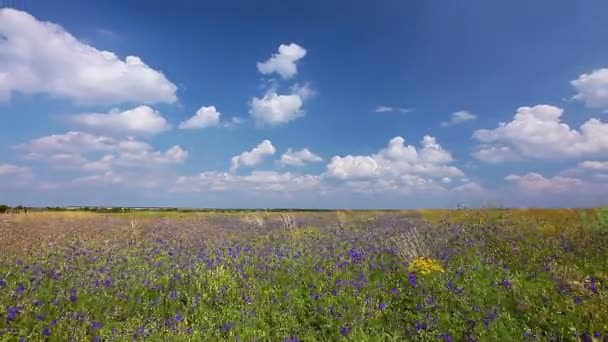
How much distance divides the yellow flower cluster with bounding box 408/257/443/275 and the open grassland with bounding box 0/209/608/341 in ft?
0.08

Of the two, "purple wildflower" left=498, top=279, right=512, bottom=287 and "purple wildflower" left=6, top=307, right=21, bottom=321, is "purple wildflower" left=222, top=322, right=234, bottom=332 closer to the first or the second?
"purple wildflower" left=6, top=307, right=21, bottom=321

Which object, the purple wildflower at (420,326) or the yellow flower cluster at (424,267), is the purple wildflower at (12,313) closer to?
the purple wildflower at (420,326)

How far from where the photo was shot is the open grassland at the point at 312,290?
429cm

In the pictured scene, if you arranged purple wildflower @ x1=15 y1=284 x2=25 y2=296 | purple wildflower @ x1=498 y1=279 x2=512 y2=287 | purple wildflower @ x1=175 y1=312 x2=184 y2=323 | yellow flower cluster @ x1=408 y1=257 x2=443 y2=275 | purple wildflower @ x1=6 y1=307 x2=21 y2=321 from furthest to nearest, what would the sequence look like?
yellow flower cluster @ x1=408 y1=257 x2=443 y2=275 < purple wildflower @ x1=498 y1=279 x2=512 y2=287 < purple wildflower @ x1=15 y1=284 x2=25 y2=296 < purple wildflower @ x1=175 y1=312 x2=184 y2=323 < purple wildflower @ x1=6 y1=307 x2=21 y2=321

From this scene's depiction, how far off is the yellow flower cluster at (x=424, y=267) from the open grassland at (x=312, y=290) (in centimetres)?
2

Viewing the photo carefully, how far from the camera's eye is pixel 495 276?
6043mm

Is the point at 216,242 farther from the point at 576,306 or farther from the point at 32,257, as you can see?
the point at 576,306

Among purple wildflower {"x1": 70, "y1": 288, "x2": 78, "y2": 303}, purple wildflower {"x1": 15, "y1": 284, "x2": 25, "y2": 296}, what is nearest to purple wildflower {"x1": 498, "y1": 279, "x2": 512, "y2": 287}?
purple wildflower {"x1": 70, "y1": 288, "x2": 78, "y2": 303}

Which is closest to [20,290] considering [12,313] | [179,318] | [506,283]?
[12,313]

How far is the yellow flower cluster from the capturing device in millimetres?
6205

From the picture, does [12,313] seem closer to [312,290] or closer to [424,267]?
[312,290]

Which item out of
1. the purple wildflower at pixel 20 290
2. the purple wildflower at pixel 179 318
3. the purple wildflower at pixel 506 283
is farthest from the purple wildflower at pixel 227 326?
the purple wildflower at pixel 506 283

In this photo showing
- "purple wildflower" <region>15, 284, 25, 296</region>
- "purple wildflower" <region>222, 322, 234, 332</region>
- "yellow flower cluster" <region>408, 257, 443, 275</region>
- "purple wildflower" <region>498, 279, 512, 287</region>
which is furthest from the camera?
"yellow flower cluster" <region>408, 257, 443, 275</region>

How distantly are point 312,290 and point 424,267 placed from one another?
195 centimetres
